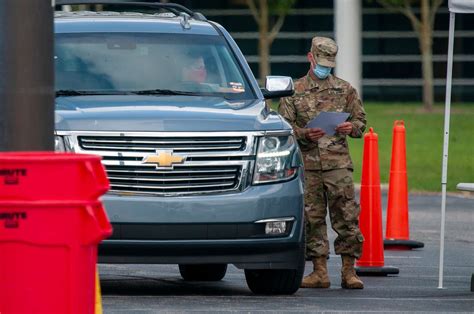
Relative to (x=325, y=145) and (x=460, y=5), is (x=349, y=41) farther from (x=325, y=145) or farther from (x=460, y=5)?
(x=460, y=5)

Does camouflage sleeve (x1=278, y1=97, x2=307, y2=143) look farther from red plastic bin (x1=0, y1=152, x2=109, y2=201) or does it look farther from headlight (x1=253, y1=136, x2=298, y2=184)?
red plastic bin (x1=0, y1=152, x2=109, y2=201)

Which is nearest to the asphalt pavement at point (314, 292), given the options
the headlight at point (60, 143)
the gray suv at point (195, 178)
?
the gray suv at point (195, 178)

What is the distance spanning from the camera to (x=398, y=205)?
14.2 meters

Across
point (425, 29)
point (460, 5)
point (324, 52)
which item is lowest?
point (425, 29)

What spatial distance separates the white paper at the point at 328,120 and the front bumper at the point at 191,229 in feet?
3.41

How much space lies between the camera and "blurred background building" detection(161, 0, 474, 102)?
49.0 m

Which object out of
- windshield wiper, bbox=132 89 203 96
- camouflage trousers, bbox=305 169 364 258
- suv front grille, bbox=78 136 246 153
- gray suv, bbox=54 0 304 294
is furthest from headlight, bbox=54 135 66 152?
camouflage trousers, bbox=305 169 364 258

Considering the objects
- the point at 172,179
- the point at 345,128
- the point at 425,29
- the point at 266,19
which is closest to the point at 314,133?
the point at 345,128

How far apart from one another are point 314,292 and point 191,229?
1432 mm

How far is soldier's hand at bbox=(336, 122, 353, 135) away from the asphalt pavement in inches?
42.4

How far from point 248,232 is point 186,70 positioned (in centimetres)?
161

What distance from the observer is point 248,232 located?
9773mm

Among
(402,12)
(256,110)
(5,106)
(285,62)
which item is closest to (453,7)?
(256,110)

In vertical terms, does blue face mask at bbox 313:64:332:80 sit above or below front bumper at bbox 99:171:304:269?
above
